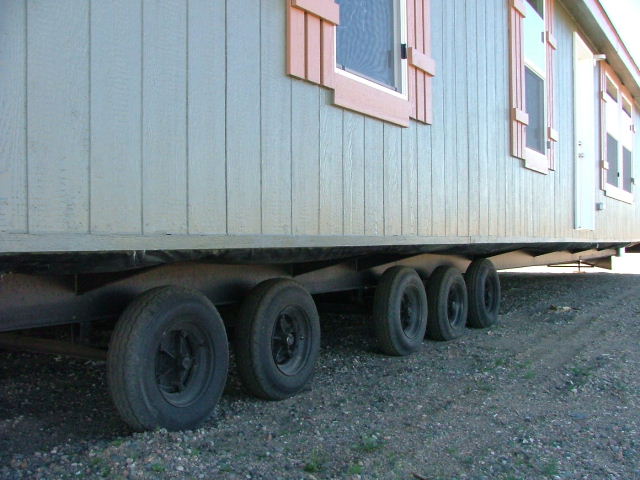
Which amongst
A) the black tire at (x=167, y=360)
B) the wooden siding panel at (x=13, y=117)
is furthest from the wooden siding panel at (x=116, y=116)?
the black tire at (x=167, y=360)

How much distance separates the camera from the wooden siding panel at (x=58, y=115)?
Answer: 7.91 ft

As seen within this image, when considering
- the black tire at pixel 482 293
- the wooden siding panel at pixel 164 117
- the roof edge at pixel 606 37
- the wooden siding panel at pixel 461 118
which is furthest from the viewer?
the roof edge at pixel 606 37

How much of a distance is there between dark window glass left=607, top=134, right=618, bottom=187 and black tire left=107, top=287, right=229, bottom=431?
1026 cm

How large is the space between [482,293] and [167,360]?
4488 mm

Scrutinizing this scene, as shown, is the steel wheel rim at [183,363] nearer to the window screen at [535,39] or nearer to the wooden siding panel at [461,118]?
the wooden siding panel at [461,118]

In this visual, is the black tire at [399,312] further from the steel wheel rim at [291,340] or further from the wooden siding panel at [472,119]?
the steel wheel rim at [291,340]

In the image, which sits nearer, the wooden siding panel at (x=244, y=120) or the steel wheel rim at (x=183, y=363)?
the steel wheel rim at (x=183, y=363)

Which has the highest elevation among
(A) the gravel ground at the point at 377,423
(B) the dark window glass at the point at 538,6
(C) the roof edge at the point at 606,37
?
(C) the roof edge at the point at 606,37

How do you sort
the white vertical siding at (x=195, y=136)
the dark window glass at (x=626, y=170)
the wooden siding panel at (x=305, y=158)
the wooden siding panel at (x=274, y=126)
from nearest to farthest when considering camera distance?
the white vertical siding at (x=195, y=136), the wooden siding panel at (x=274, y=126), the wooden siding panel at (x=305, y=158), the dark window glass at (x=626, y=170)

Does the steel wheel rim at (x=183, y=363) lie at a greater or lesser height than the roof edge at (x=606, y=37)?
lesser

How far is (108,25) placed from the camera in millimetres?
2695

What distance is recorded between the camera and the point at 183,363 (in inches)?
127

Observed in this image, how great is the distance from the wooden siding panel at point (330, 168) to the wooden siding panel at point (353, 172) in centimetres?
6

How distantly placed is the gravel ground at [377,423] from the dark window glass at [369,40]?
2213mm
